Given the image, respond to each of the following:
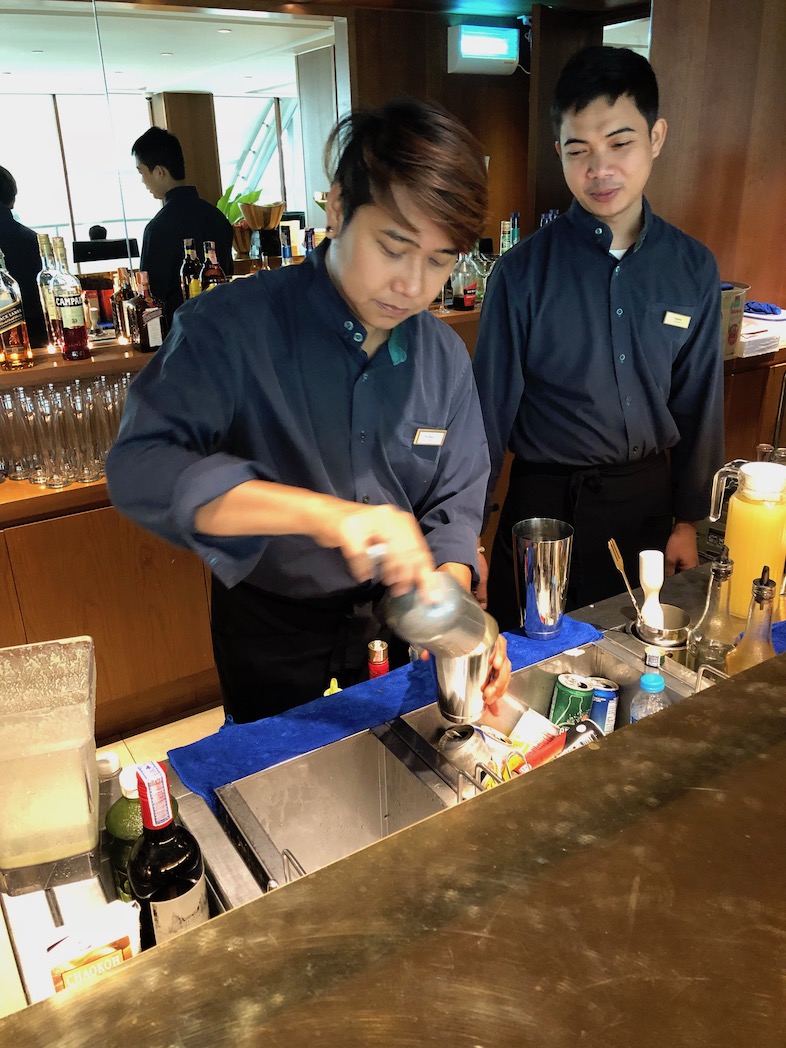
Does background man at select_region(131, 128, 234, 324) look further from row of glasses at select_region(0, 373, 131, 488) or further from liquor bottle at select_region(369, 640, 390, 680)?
liquor bottle at select_region(369, 640, 390, 680)

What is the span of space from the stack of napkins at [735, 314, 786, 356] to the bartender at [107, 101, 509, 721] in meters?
2.33

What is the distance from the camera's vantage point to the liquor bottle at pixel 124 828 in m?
0.98

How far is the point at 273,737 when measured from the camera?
127 cm

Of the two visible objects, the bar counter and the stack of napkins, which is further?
the stack of napkins

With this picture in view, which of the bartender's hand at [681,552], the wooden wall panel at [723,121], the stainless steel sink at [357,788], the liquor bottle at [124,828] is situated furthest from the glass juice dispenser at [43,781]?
the wooden wall panel at [723,121]

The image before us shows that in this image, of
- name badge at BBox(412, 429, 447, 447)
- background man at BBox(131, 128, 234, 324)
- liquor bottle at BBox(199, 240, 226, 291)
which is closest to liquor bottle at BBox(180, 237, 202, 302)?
liquor bottle at BBox(199, 240, 226, 291)

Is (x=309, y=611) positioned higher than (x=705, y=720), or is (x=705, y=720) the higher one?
(x=705, y=720)

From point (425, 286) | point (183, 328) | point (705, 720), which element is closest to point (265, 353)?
point (183, 328)

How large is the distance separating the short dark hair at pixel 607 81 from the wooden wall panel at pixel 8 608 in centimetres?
194

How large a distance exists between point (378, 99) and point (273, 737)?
401cm

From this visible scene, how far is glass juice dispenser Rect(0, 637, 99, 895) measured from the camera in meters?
0.96

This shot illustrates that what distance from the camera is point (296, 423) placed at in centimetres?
140

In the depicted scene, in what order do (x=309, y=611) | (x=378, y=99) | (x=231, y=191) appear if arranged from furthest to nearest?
(x=378, y=99)
(x=231, y=191)
(x=309, y=611)

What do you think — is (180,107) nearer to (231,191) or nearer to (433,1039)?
(231,191)
